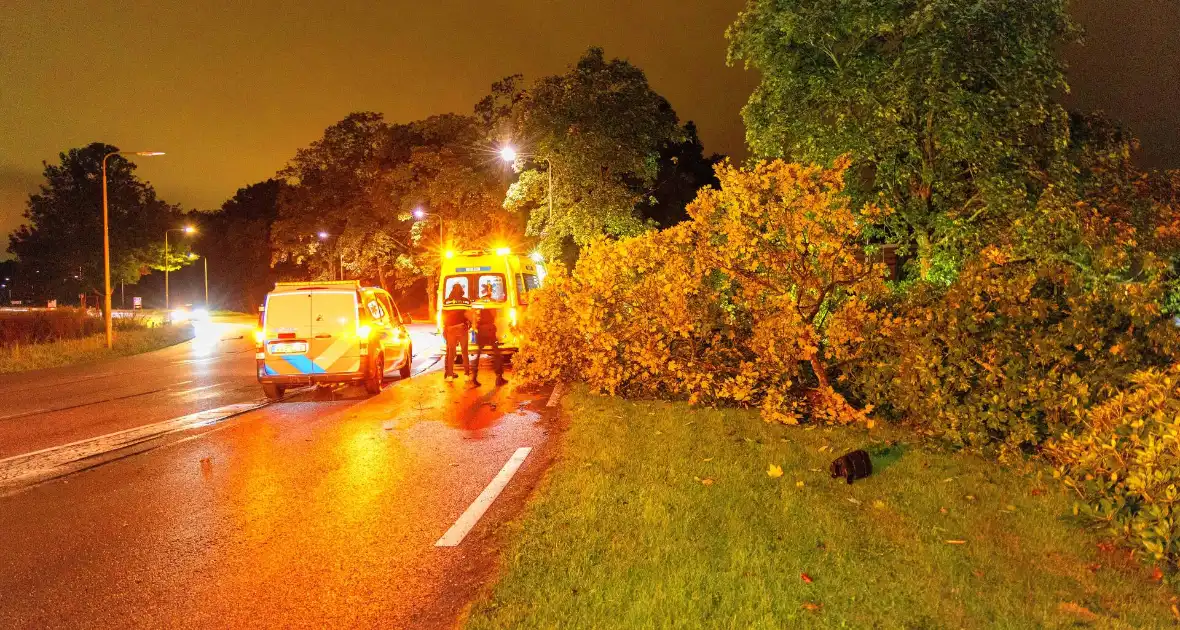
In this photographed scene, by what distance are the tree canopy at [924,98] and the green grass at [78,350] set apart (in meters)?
20.9

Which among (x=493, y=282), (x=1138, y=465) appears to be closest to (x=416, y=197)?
(x=493, y=282)

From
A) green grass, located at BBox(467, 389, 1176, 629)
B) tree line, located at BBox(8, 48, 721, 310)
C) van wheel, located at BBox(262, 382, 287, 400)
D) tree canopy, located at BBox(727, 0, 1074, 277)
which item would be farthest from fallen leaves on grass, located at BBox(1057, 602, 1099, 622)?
tree line, located at BBox(8, 48, 721, 310)

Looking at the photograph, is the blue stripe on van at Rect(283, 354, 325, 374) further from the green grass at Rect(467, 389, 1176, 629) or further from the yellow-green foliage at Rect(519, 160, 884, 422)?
the green grass at Rect(467, 389, 1176, 629)

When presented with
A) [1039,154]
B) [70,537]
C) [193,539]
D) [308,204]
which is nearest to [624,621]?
[193,539]

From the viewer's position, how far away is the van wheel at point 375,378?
42.8 ft

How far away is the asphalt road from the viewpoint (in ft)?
14.4

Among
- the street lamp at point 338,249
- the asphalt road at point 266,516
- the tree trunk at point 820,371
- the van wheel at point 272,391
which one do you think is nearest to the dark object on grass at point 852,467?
the tree trunk at point 820,371

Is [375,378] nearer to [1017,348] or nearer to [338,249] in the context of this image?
[1017,348]

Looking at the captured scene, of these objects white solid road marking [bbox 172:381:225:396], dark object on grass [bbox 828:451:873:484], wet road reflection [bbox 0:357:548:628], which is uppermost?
dark object on grass [bbox 828:451:873:484]

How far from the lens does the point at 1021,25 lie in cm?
1159

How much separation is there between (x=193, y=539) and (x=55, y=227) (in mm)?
78725

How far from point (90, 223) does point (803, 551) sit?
8132 cm

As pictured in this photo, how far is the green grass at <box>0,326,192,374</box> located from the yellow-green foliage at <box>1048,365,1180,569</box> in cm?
2381

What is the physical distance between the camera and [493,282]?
17.1 metres
